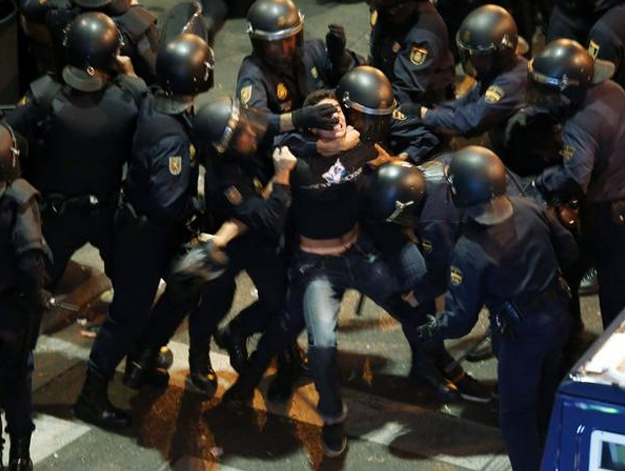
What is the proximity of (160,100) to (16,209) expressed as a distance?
3.28 feet

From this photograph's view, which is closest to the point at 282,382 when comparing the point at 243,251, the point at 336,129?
the point at 243,251

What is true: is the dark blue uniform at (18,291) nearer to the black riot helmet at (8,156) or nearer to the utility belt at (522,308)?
the black riot helmet at (8,156)

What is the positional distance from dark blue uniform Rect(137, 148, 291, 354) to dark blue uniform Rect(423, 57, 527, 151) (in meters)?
1.27

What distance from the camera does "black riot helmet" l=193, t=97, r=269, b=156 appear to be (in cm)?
587

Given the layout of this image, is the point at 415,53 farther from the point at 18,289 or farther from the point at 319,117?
the point at 18,289

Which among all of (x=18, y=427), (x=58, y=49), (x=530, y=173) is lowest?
(x=18, y=427)

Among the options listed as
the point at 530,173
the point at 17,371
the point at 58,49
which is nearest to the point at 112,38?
the point at 58,49

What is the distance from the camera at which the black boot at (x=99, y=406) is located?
6551 mm

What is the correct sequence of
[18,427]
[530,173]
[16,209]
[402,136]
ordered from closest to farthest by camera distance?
[16,209] < [18,427] < [530,173] < [402,136]

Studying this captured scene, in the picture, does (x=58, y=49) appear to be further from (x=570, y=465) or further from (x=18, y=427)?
(x=570, y=465)

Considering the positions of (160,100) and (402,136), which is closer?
(160,100)

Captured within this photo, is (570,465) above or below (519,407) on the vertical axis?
above

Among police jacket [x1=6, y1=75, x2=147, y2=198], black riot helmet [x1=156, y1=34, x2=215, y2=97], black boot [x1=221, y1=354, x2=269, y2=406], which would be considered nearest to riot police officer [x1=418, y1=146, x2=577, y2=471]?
black boot [x1=221, y1=354, x2=269, y2=406]

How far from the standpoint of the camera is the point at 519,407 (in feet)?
18.5
